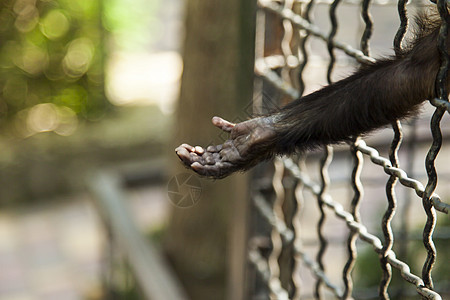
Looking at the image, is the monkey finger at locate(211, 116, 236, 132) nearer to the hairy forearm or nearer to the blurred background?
the hairy forearm

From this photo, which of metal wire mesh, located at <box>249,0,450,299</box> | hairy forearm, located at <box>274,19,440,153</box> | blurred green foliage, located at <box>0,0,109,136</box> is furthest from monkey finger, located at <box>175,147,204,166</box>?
blurred green foliage, located at <box>0,0,109,136</box>

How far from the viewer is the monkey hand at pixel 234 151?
1.38 metres

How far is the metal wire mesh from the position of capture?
1.20 metres

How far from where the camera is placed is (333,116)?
143cm

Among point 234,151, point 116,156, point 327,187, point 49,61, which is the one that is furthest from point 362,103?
point 49,61

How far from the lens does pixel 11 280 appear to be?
179 inches

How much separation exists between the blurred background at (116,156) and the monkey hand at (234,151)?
1030 millimetres

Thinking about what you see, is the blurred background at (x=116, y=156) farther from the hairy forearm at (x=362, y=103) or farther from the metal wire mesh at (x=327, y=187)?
the hairy forearm at (x=362, y=103)

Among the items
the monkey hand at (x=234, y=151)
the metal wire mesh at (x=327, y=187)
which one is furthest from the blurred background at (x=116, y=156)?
the monkey hand at (x=234, y=151)

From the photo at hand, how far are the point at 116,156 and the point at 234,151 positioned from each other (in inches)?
184

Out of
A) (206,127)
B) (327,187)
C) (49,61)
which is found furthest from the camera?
(49,61)

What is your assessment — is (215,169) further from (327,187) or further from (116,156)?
(116,156)

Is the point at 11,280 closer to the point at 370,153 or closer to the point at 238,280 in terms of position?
the point at 238,280

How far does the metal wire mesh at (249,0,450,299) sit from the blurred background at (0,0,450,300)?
1.04 feet
